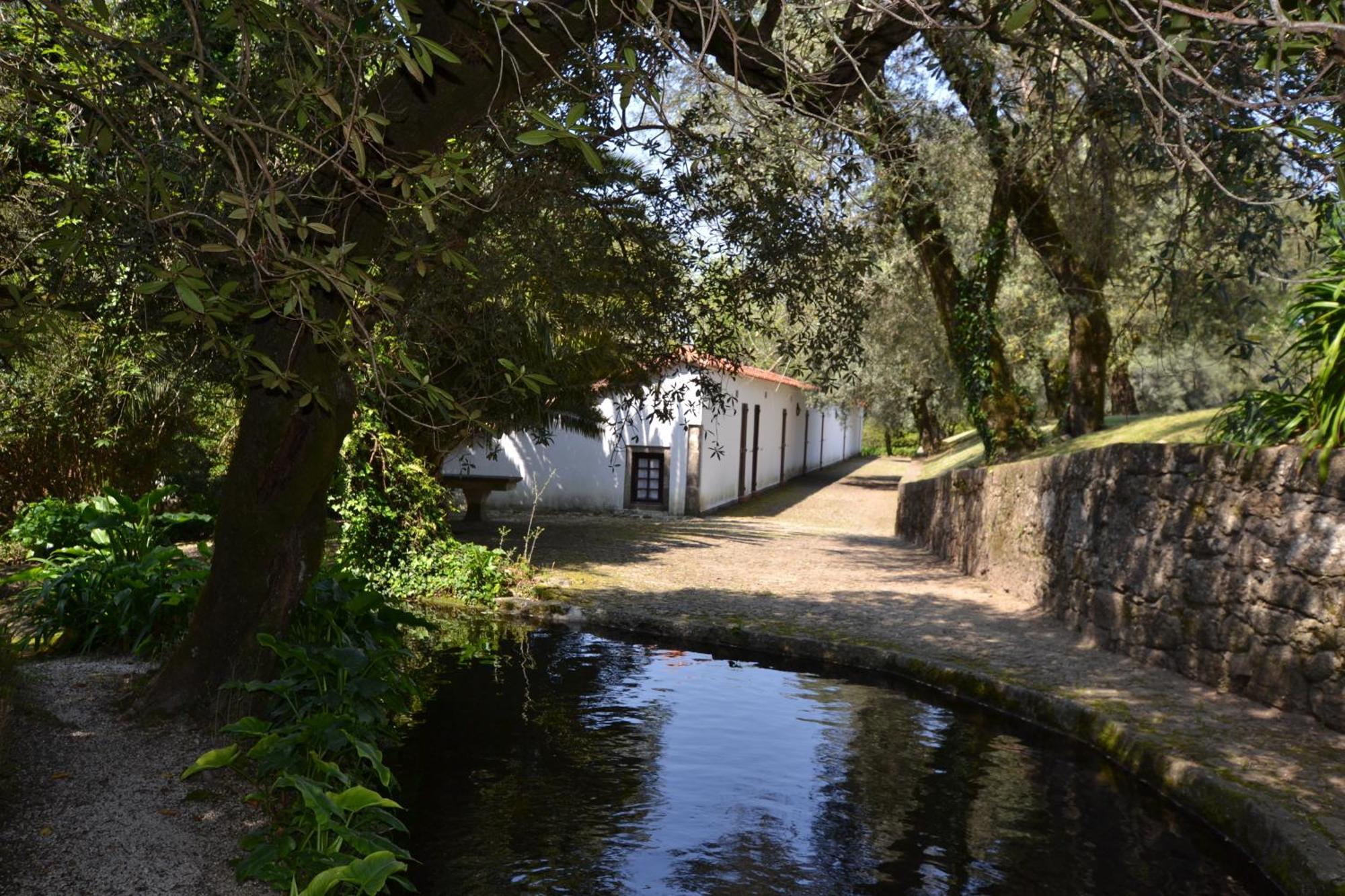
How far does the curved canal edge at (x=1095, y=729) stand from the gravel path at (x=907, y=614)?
4.3 inches

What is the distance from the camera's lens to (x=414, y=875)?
480 centimetres

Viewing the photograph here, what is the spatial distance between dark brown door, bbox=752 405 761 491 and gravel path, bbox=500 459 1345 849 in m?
7.06

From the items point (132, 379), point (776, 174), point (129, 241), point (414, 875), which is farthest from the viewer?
point (132, 379)

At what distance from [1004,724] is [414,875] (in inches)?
172

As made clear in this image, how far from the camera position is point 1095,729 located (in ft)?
23.0

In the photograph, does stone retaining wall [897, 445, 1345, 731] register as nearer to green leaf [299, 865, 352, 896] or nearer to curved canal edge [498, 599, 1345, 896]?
curved canal edge [498, 599, 1345, 896]

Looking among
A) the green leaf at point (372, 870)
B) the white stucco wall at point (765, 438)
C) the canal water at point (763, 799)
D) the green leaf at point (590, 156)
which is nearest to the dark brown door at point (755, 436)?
the white stucco wall at point (765, 438)

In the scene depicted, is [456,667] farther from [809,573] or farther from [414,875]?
[809,573]

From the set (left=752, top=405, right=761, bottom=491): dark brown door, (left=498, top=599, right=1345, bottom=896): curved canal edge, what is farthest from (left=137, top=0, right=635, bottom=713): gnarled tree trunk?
(left=752, top=405, right=761, bottom=491): dark brown door

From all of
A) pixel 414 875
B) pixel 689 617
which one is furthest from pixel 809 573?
pixel 414 875

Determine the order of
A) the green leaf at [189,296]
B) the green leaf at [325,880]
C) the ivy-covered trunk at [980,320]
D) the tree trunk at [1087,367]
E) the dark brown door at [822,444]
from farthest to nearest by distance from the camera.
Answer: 1. the dark brown door at [822,444]
2. the tree trunk at [1087,367]
3. the ivy-covered trunk at [980,320]
4. the green leaf at [325,880]
5. the green leaf at [189,296]

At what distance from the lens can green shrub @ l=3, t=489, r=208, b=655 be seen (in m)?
7.34

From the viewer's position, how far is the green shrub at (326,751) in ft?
13.6

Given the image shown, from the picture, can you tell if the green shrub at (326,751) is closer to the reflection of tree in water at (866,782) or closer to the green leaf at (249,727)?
the green leaf at (249,727)
